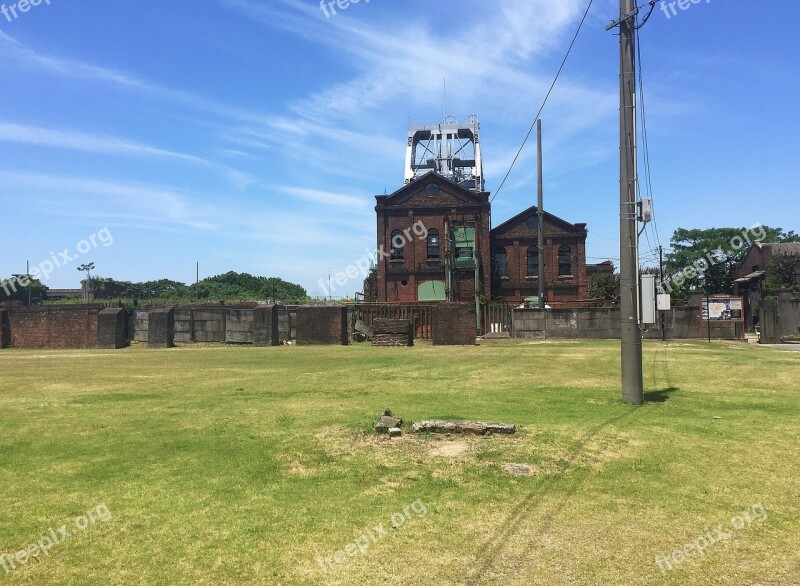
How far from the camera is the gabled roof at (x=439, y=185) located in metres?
42.5

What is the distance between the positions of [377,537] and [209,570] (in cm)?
117

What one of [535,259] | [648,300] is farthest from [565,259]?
[648,300]

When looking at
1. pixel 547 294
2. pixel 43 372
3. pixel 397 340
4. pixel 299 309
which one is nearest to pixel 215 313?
pixel 299 309

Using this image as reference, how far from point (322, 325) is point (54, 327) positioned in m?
13.0

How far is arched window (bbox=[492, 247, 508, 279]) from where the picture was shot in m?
44.1

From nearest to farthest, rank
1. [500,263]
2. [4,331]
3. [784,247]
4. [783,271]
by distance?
[4,331] → [783,271] → [500,263] → [784,247]

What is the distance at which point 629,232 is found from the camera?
9.01m

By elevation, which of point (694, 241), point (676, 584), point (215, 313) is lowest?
point (676, 584)

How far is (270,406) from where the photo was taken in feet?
29.1

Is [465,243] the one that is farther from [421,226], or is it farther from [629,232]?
[629,232]

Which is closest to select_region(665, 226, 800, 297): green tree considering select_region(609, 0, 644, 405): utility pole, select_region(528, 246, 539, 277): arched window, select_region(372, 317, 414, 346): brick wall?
select_region(528, 246, 539, 277): arched window

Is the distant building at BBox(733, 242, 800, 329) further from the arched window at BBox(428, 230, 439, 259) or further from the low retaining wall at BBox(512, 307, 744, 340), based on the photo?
the arched window at BBox(428, 230, 439, 259)

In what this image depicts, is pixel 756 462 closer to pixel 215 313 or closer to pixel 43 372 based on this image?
pixel 43 372

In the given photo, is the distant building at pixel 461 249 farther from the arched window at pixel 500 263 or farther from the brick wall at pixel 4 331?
the brick wall at pixel 4 331
